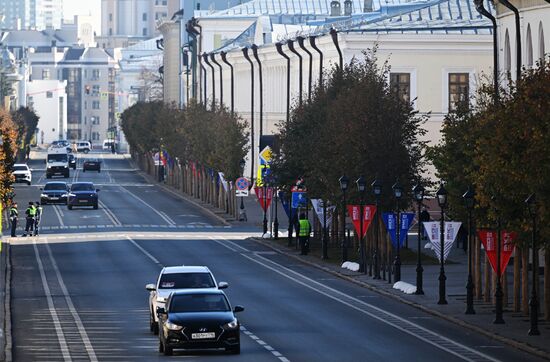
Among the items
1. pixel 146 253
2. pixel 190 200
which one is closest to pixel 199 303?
pixel 146 253

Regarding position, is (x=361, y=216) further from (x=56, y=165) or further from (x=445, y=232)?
(x=56, y=165)

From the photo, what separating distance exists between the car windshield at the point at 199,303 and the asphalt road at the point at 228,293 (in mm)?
933

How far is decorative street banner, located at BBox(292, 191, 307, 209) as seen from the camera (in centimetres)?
6788

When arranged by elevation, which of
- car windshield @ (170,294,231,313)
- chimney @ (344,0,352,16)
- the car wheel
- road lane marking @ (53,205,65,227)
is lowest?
the car wheel

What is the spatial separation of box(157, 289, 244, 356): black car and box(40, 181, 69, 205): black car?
70.3m

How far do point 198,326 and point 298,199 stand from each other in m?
35.5

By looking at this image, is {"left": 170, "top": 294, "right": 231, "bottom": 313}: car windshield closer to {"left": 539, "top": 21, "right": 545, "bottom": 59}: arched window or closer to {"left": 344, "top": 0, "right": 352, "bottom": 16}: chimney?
{"left": 539, "top": 21, "right": 545, "bottom": 59}: arched window

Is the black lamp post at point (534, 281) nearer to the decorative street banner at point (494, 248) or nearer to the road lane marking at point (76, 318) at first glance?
the decorative street banner at point (494, 248)

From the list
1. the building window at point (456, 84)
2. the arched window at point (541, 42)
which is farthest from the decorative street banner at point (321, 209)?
the building window at point (456, 84)

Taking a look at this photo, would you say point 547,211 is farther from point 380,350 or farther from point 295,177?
point 295,177

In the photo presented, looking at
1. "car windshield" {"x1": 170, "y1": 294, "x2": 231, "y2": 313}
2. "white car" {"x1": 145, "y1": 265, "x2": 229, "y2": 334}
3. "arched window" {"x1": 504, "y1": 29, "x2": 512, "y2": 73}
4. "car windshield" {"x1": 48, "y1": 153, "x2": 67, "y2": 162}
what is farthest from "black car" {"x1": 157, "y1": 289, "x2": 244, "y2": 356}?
"car windshield" {"x1": 48, "y1": 153, "x2": 67, "y2": 162}

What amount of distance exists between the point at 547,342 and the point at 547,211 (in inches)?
109

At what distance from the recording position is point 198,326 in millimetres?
32844

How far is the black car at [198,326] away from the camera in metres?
32.8
